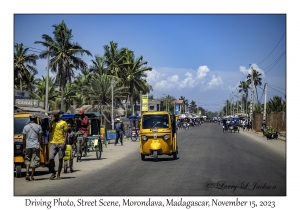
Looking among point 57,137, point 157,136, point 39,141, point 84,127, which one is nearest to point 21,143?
point 39,141

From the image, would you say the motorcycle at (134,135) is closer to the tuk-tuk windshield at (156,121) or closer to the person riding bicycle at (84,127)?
the tuk-tuk windshield at (156,121)

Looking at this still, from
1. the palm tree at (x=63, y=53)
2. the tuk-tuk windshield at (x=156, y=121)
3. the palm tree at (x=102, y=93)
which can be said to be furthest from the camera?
the palm tree at (x=102, y=93)

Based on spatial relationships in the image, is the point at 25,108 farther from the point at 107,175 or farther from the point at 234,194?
the point at 234,194

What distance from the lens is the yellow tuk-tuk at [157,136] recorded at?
62.0 feet

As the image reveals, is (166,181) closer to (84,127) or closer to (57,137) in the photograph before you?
(57,137)

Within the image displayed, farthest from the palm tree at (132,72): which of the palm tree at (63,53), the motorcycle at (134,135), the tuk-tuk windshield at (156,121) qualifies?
the tuk-tuk windshield at (156,121)

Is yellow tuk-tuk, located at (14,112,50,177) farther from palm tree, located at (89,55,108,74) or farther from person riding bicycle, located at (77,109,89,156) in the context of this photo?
palm tree, located at (89,55,108,74)

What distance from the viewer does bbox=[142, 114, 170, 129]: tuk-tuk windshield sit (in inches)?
769

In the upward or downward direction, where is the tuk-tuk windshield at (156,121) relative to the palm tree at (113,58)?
downward

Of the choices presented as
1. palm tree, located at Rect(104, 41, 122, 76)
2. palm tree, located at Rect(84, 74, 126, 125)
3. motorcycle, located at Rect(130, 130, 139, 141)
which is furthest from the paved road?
palm tree, located at Rect(104, 41, 122, 76)

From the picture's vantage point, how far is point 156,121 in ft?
64.5

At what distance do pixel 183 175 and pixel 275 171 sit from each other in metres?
3.19

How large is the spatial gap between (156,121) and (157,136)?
958mm

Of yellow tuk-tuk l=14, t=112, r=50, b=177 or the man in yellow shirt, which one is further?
yellow tuk-tuk l=14, t=112, r=50, b=177
